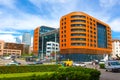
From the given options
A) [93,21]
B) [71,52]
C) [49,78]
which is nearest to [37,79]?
[49,78]

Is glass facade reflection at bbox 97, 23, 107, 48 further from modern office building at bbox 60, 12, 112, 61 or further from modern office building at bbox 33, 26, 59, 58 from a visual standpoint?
modern office building at bbox 33, 26, 59, 58

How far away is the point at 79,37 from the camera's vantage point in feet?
338

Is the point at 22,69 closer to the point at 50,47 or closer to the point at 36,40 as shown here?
the point at 50,47

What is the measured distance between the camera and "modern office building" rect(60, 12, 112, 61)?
102m

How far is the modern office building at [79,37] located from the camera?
102 m

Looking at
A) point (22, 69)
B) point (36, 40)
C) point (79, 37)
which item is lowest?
point (22, 69)

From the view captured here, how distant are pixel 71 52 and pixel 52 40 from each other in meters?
41.4

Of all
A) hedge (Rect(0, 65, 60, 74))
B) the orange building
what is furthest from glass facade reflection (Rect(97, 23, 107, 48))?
hedge (Rect(0, 65, 60, 74))

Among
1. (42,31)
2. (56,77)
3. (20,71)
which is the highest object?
(42,31)

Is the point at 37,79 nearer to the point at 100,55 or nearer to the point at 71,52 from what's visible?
the point at 71,52

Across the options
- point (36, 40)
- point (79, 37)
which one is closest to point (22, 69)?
point (79, 37)

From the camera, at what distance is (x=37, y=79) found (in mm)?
10797

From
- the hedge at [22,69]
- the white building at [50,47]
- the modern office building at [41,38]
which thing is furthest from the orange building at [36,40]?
the hedge at [22,69]

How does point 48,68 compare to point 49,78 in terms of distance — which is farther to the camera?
point 48,68
